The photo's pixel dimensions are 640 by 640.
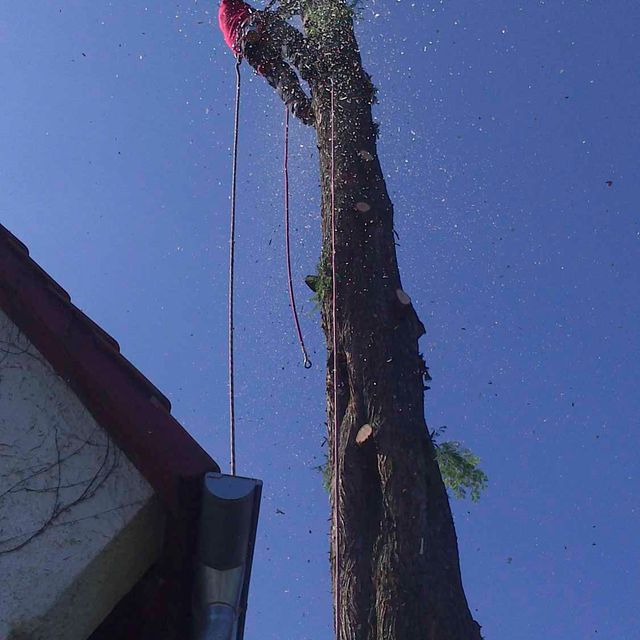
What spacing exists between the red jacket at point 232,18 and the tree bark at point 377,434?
103cm

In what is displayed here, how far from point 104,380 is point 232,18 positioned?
346cm

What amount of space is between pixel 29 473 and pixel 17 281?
580 millimetres

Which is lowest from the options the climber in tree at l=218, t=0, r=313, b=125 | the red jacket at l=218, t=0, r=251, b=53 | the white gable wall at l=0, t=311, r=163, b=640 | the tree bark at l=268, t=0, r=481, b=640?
the white gable wall at l=0, t=311, r=163, b=640

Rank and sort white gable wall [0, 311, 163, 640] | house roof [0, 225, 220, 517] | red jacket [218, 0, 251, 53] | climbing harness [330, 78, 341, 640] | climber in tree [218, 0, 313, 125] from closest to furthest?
white gable wall [0, 311, 163, 640], house roof [0, 225, 220, 517], climbing harness [330, 78, 341, 640], climber in tree [218, 0, 313, 125], red jacket [218, 0, 251, 53]

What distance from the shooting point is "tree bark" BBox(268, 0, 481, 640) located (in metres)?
2.91

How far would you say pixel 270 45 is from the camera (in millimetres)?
5270

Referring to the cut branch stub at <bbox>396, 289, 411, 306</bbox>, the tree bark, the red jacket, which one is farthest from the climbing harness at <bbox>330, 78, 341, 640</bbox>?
the red jacket

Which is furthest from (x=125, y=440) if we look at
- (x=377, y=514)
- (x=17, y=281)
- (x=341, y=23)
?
(x=341, y=23)

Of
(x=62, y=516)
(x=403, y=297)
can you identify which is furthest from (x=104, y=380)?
(x=403, y=297)

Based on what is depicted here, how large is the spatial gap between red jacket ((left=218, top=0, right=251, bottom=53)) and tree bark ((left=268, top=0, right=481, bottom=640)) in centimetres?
103

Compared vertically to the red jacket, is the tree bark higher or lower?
lower

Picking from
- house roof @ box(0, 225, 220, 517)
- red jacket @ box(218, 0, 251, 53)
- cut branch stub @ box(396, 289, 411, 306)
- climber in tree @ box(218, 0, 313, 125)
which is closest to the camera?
house roof @ box(0, 225, 220, 517)

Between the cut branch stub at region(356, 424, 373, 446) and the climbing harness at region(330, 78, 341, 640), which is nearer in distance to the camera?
the climbing harness at region(330, 78, 341, 640)

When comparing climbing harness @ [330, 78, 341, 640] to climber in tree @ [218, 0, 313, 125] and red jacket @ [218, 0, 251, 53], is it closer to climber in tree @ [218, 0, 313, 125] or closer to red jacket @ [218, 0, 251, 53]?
climber in tree @ [218, 0, 313, 125]
